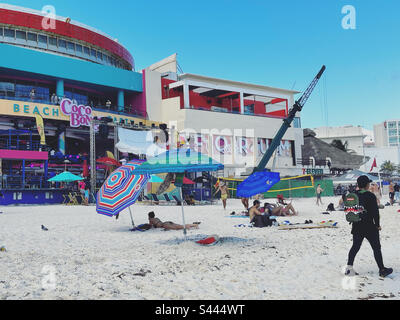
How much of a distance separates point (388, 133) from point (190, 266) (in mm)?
150316

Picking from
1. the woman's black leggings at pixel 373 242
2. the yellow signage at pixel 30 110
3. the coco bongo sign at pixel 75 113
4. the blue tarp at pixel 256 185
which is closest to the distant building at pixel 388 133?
the coco bongo sign at pixel 75 113

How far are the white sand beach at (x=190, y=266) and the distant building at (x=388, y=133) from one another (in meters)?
142

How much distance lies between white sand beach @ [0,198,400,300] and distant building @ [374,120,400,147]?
14180cm

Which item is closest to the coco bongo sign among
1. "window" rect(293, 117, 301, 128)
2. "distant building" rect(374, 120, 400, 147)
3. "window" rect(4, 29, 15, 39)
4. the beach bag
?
"window" rect(4, 29, 15, 39)

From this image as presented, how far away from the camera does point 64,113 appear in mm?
32188

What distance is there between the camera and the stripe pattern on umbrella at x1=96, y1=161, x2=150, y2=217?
11.1 meters

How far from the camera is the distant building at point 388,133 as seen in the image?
139538mm

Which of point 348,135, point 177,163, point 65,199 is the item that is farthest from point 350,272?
point 348,135

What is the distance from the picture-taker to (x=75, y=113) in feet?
108

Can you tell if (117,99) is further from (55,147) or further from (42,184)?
(42,184)

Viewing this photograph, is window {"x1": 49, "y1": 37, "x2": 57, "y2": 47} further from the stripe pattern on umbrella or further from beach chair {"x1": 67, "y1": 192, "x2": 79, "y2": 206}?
the stripe pattern on umbrella

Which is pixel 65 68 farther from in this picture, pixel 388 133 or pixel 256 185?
pixel 388 133
